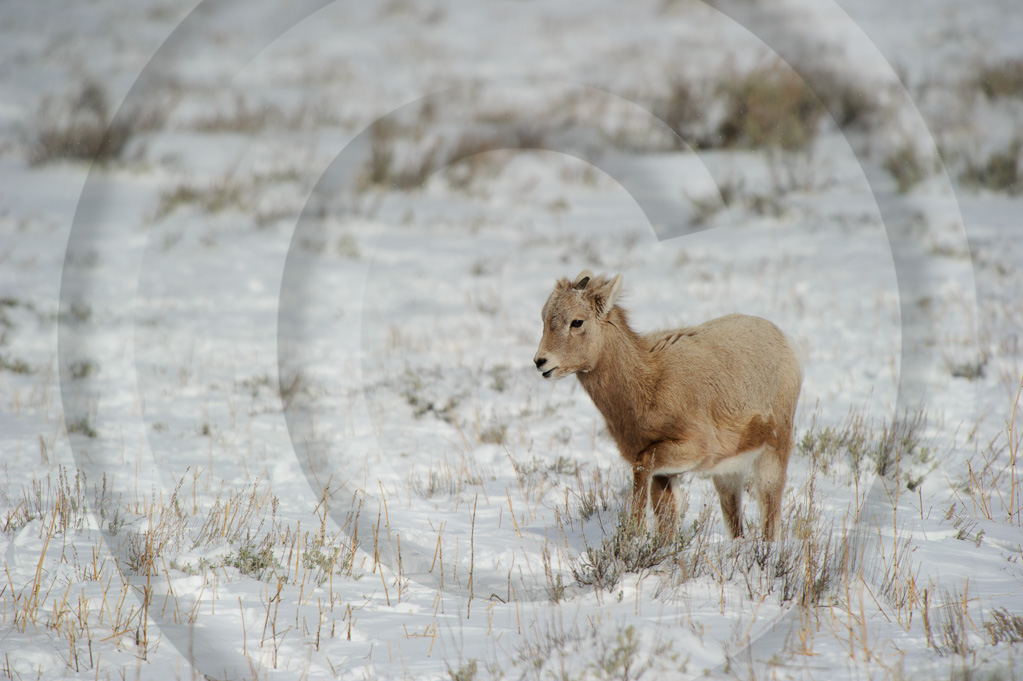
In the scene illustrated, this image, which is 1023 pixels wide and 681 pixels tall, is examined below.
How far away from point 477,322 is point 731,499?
6.83m

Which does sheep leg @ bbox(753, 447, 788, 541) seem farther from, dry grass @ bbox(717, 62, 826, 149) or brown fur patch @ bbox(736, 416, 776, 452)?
dry grass @ bbox(717, 62, 826, 149)

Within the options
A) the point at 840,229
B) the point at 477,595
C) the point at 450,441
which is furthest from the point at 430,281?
the point at 477,595

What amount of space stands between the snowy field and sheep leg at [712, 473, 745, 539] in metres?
0.20

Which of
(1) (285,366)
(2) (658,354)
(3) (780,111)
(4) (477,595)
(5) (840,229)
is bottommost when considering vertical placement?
(4) (477,595)

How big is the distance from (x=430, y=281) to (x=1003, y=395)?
8487 mm

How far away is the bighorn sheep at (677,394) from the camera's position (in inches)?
195

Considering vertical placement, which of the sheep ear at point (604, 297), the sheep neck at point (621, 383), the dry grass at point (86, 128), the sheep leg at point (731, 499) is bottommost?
the sheep leg at point (731, 499)

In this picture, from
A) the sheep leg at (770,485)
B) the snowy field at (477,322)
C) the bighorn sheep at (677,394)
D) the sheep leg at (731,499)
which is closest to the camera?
the snowy field at (477,322)

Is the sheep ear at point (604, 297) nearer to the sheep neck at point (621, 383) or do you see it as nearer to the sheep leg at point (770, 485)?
the sheep neck at point (621, 383)

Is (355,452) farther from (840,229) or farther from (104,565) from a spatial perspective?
(840,229)

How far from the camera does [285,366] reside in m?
10.1

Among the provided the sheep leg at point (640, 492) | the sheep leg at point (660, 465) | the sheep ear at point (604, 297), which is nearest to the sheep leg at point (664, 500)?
the sheep leg at point (660, 465)

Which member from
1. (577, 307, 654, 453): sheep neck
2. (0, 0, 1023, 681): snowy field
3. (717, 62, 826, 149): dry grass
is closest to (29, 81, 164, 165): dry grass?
(0, 0, 1023, 681): snowy field

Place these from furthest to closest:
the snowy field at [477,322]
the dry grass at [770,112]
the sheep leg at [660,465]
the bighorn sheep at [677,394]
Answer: the dry grass at [770,112] < the bighorn sheep at [677,394] < the sheep leg at [660,465] < the snowy field at [477,322]
